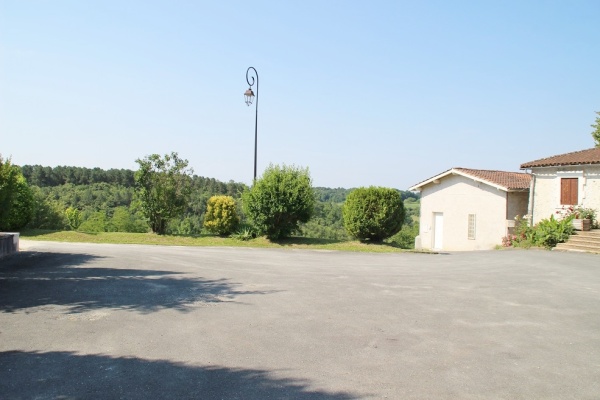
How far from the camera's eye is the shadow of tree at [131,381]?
409 centimetres

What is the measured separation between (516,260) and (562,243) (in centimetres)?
523

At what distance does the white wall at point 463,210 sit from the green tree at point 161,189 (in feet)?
48.5

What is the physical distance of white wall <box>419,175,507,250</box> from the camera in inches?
928

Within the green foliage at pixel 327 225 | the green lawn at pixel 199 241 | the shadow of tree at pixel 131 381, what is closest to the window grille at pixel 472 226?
the green lawn at pixel 199 241

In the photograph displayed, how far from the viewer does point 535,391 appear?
438cm

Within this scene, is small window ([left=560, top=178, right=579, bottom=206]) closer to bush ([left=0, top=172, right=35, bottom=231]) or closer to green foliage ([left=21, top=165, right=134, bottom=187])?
bush ([left=0, top=172, right=35, bottom=231])

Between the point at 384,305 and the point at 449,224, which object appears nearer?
the point at 384,305

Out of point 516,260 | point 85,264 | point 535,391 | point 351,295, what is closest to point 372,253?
point 516,260

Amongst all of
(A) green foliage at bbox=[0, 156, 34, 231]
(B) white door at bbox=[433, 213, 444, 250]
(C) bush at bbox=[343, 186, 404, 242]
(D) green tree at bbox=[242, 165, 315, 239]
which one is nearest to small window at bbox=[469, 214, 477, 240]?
(B) white door at bbox=[433, 213, 444, 250]

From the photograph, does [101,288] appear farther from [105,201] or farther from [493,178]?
[105,201]

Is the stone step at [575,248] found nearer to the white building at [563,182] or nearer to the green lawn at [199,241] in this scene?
the white building at [563,182]

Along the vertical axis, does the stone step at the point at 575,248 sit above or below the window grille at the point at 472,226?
below

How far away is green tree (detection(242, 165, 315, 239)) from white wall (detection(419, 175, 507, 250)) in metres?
9.58

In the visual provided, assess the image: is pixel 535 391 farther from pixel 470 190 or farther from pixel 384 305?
pixel 470 190
